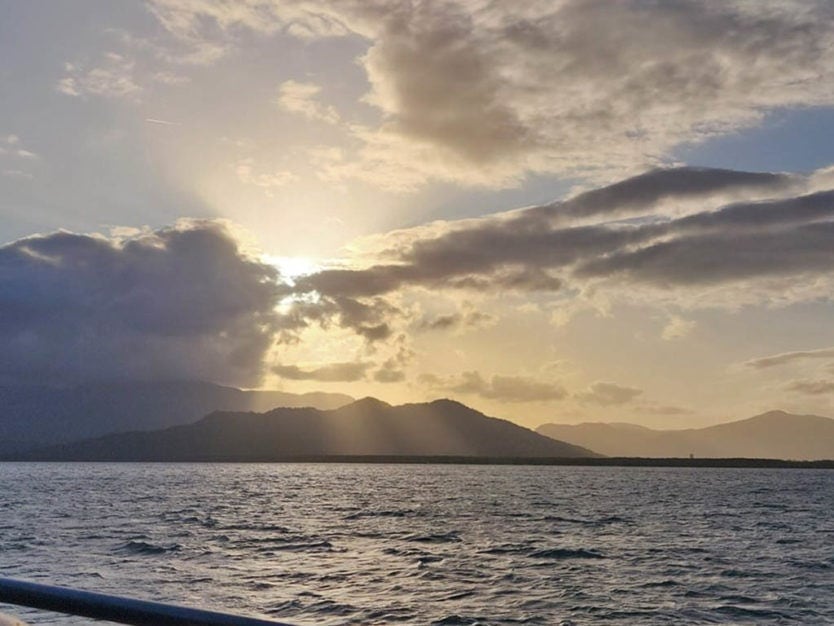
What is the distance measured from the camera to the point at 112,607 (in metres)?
4.12

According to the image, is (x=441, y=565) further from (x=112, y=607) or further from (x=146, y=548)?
(x=112, y=607)

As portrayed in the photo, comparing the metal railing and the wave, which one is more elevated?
the metal railing

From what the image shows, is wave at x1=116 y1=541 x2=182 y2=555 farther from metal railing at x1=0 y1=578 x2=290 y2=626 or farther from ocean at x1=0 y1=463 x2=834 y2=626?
metal railing at x1=0 y1=578 x2=290 y2=626

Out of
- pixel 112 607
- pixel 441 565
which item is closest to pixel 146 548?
pixel 441 565

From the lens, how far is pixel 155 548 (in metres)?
54.3

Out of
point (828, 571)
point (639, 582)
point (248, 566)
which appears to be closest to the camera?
point (639, 582)

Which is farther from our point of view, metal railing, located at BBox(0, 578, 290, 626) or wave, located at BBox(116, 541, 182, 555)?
wave, located at BBox(116, 541, 182, 555)

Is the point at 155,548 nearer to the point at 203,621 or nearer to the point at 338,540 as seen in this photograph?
the point at 338,540

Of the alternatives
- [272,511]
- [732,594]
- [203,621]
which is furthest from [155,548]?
[203,621]

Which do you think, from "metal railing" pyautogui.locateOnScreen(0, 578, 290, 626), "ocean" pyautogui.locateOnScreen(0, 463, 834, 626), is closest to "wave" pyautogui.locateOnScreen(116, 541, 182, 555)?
"ocean" pyautogui.locateOnScreen(0, 463, 834, 626)

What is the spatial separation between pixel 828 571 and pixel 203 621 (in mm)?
53517

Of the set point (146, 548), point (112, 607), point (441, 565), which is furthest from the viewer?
point (146, 548)

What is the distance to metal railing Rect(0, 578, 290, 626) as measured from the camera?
365cm

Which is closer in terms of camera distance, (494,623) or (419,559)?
(494,623)
